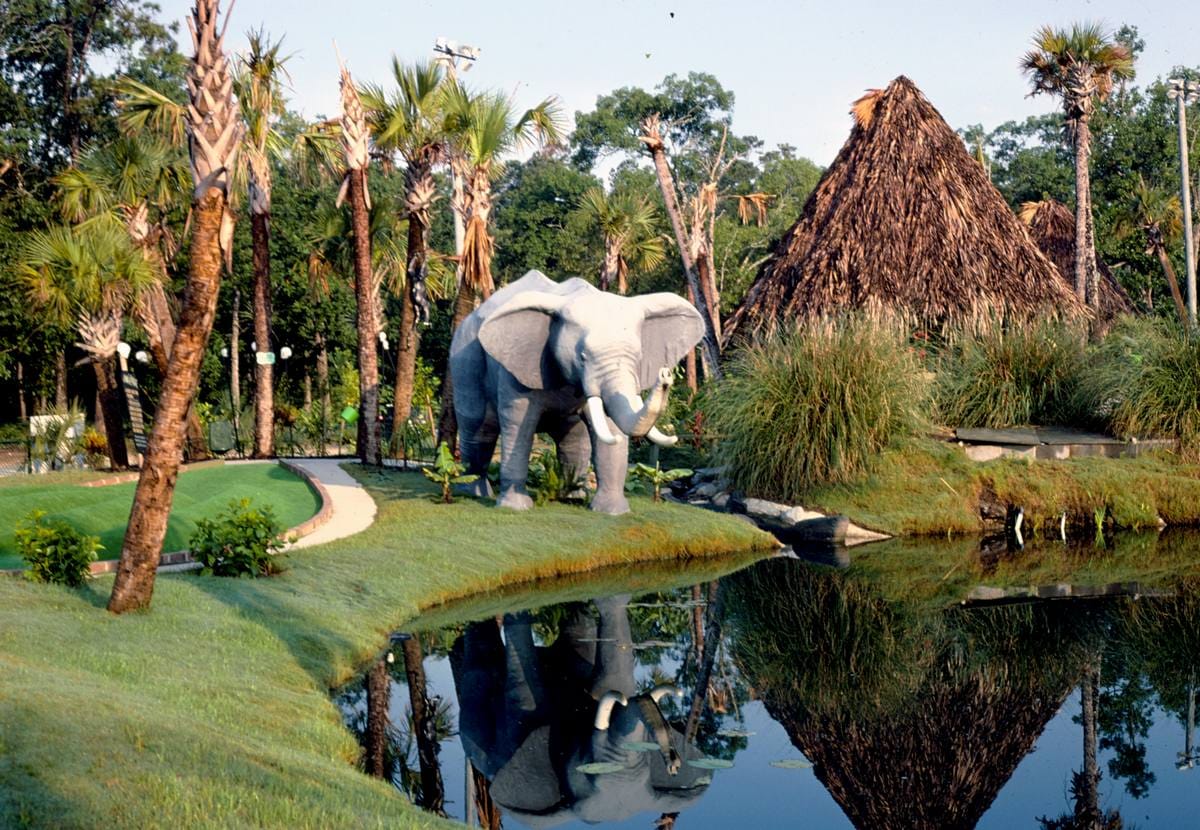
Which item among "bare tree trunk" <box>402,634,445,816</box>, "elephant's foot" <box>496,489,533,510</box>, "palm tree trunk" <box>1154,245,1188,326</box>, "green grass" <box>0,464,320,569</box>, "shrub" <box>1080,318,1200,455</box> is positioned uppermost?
"palm tree trunk" <box>1154,245,1188,326</box>

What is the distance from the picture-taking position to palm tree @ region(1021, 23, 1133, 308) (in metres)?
23.6

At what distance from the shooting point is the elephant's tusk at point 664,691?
9773mm

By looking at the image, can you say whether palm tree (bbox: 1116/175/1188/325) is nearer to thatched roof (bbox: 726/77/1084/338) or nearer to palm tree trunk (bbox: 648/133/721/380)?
thatched roof (bbox: 726/77/1084/338)

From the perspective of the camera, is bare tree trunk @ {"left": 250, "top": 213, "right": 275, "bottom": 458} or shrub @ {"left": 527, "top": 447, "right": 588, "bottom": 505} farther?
bare tree trunk @ {"left": 250, "top": 213, "right": 275, "bottom": 458}

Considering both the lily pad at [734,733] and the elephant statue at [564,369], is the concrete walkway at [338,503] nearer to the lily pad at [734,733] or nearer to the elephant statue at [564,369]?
the elephant statue at [564,369]

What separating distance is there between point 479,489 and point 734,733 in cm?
796

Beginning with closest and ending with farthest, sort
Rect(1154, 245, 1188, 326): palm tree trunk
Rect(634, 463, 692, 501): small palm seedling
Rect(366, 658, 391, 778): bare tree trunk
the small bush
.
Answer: Rect(366, 658, 391, 778): bare tree trunk → the small bush → Rect(634, 463, 692, 501): small palm seedling → Rect(1154, 245, 1188, 326): palm tree trunk

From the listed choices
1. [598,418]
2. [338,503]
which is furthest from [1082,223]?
[338,503]

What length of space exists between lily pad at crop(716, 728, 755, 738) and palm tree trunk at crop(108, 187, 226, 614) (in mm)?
4206

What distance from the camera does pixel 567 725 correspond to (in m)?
8.87

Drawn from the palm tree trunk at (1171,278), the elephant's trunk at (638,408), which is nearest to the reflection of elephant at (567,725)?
the elephant's trunk at (638,408)

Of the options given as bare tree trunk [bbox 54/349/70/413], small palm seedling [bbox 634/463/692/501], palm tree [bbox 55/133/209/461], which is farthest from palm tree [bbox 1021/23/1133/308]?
bare tree trunk [bbox 54/349/70/413]

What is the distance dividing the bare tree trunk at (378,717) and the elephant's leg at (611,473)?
15.8ft

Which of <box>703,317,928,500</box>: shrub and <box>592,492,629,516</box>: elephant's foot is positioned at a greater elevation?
<box>703,317,928,500</box>: shrub
